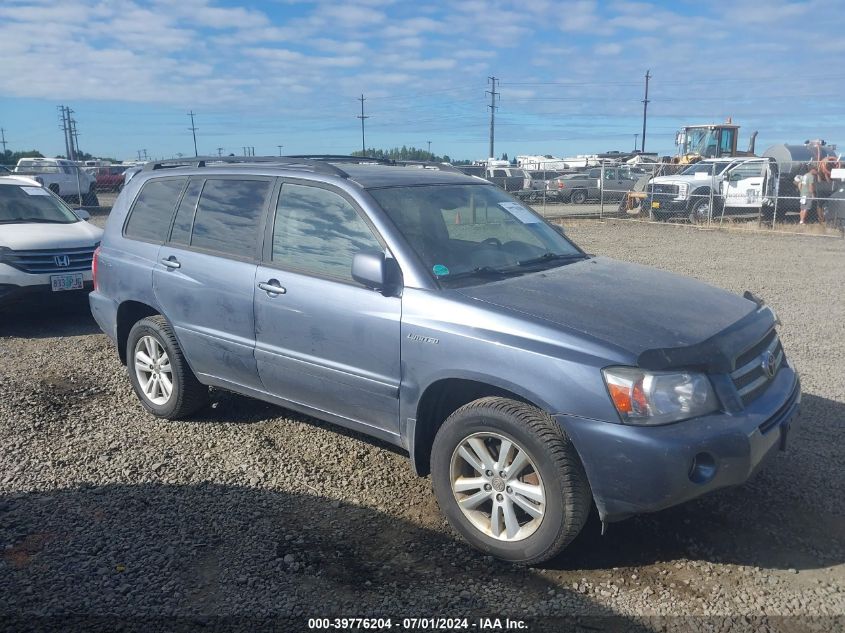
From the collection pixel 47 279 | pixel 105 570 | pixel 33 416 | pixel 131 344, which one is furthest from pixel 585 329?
pixel 47 279

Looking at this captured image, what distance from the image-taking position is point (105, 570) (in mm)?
3504

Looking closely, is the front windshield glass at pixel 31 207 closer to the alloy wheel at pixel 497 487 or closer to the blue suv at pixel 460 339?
the blue suv at pixel 460 339

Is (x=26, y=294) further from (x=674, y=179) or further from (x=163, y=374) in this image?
(x=674, y=179)

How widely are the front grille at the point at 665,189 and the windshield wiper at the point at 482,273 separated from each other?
19.7 m

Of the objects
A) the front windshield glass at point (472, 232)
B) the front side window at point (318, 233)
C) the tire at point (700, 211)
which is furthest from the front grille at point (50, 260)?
the tire at point (700, 211)

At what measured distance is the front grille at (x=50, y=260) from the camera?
798 cm

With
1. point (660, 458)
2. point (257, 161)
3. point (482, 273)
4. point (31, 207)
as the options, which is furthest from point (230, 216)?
point (31, 207)

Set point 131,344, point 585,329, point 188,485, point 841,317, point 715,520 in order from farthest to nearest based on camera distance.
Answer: point 841,317 < point 131,344 < point 188,485 < point 715,520 < point 585,329

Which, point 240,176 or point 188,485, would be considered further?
point 240,176

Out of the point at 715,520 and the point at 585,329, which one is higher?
the point at 585,329

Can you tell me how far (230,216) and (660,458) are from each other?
3122 millimetres

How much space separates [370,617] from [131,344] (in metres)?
3.30

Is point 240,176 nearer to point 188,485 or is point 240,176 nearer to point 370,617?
point 188,485

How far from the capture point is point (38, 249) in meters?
8.09
